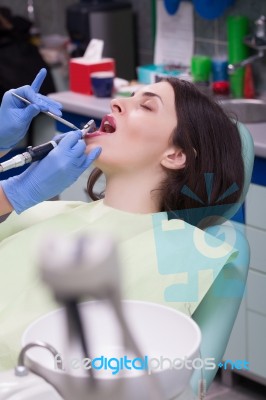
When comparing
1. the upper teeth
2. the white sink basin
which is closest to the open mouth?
the upper teeth

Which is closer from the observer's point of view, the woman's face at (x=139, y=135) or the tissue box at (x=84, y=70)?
the woman's face at (x=139, y=135)

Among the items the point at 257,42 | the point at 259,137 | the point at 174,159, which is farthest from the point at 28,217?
the point at 257,42

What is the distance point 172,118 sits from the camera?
1.59 metres

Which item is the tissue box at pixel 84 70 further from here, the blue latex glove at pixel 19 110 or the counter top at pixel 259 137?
the blue latex glove at pixel 19 110

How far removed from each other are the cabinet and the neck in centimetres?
84

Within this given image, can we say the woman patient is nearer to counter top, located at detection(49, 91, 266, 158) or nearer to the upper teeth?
the upper teeth

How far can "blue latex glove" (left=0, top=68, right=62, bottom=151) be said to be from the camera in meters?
1.67

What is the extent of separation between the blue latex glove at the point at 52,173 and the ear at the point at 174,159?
0.48 feet

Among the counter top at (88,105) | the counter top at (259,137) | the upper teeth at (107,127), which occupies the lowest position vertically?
the counter top at (88,105)

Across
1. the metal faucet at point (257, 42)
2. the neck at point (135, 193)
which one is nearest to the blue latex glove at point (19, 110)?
the neck at point (135, 193)

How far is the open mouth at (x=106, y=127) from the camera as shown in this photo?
63.3 inches

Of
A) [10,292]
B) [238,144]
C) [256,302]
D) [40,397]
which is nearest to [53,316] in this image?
[40,397]

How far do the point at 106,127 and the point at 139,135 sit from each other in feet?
0.37

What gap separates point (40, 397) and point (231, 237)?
783 millimetres
